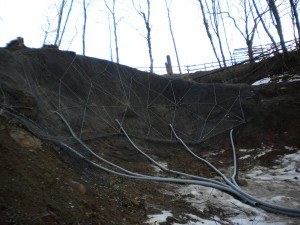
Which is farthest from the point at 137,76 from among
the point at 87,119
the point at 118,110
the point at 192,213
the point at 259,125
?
the point at 192,213

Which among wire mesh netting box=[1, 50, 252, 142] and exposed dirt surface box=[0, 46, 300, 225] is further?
wire mesh netting box=[1, 50, 252, 142]

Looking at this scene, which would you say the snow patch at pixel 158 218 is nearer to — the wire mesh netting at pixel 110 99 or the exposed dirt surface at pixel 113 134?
the exposed dirt surface at pixel 113 134

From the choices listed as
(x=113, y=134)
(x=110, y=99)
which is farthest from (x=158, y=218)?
(x=110, y=99)

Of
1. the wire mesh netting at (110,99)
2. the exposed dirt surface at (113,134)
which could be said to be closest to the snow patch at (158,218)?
the exposed dirt surface at (113,134)

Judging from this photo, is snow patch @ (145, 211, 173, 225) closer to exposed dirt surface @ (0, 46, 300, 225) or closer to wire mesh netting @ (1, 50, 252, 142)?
exposed dirt surface @ (0, 46, 300, 225)

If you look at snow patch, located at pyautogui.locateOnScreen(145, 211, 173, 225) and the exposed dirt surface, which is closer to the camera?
the exposed dirt surface

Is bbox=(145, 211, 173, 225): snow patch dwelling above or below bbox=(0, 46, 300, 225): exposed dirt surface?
below

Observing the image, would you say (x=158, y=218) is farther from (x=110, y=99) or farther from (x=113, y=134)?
(x=110, y=99)

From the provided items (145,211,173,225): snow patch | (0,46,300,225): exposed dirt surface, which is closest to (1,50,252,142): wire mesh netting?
(0,46,300,225): exposed dirt surface

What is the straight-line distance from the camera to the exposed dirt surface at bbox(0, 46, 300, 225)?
4070mm

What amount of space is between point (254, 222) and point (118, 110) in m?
5.81

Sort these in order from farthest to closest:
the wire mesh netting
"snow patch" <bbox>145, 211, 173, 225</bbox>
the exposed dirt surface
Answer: the wire mesh netting
"snow patch" <bbox>145, 211, 173, 225</bbox>
the exposed dirt surface

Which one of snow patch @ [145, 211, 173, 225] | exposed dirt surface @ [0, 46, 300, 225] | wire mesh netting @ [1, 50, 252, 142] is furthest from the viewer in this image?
wire mesh netting @ [1, 50, 252, 142]

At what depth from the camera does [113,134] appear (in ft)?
27.6
